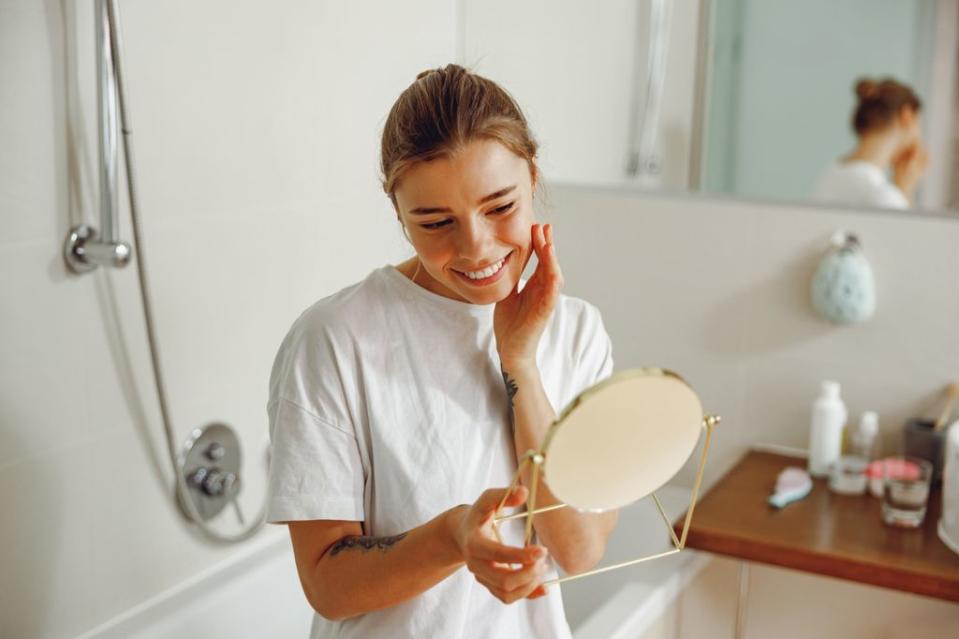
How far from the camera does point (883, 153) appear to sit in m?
2.06

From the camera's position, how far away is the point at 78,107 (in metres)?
1.57

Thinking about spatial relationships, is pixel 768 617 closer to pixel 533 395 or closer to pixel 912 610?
pixel 912 610

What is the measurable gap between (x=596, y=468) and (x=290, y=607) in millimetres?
1341

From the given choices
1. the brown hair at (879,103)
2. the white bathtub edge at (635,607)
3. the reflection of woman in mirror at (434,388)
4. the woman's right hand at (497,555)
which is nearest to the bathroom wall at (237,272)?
the brown hair at (879,103)

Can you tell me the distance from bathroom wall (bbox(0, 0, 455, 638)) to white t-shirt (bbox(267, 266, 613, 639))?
2.10ft

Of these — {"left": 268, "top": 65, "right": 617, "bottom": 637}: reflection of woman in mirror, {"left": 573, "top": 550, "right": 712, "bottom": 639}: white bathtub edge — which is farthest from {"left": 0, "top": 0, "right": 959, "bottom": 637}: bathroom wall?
{"left": 268, "top": 65, "right": 617, "bottom": 637}: reflection of woman in mirror

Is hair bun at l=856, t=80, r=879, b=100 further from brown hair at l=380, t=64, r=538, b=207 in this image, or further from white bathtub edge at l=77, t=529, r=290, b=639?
white bathtub edge at l=77, t=529, r=290, b=639

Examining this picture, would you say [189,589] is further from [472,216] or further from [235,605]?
[472,216]

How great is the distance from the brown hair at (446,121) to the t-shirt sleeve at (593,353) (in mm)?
216

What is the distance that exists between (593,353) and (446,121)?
1.06ft

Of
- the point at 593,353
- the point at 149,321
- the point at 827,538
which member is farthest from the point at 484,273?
the point at 827,538

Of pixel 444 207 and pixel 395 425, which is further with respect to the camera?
pixel 395 425

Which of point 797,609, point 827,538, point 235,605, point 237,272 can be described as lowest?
point 797,609

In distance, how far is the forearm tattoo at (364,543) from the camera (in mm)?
986
